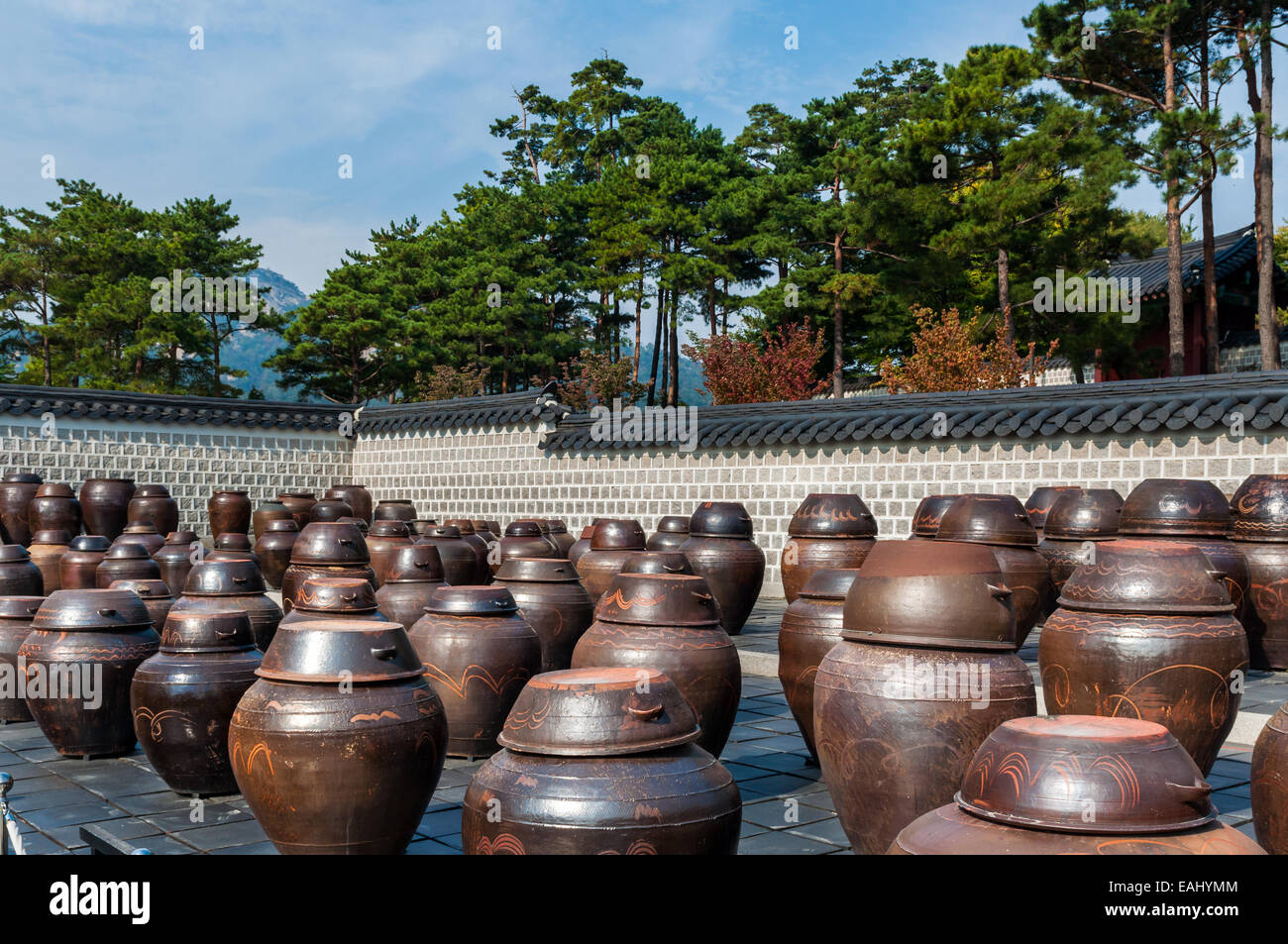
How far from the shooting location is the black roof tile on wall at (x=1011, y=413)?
10336 mm

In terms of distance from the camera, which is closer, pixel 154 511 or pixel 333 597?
pixel 333 597

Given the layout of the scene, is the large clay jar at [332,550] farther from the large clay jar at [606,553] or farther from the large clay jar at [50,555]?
the large clay jar at [50,555]

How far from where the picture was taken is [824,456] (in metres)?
13.9

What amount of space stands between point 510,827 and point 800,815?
228 cm

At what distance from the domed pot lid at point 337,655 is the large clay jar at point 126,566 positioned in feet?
18.3

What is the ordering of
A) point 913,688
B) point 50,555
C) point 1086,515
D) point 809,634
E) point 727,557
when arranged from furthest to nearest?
point 50,555 < point 727,557 < point 1086,515 < point 809,634 < point 913,688

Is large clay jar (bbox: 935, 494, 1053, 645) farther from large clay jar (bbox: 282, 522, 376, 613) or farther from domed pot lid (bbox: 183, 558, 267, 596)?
domed pot lid (bbox: 183, 558, 267, 596)

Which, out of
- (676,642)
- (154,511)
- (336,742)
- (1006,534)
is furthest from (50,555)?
(1006,534)

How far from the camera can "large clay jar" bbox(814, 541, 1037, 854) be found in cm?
406

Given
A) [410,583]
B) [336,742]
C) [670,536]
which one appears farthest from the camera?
[670,536]

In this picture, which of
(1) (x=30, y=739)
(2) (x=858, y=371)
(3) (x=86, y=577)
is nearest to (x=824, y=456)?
(3) (x=86, y=577)

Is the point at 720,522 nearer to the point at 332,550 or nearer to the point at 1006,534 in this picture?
the point at 1006,534

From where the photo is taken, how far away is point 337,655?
437 centimetres

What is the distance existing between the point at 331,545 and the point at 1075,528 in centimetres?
575
